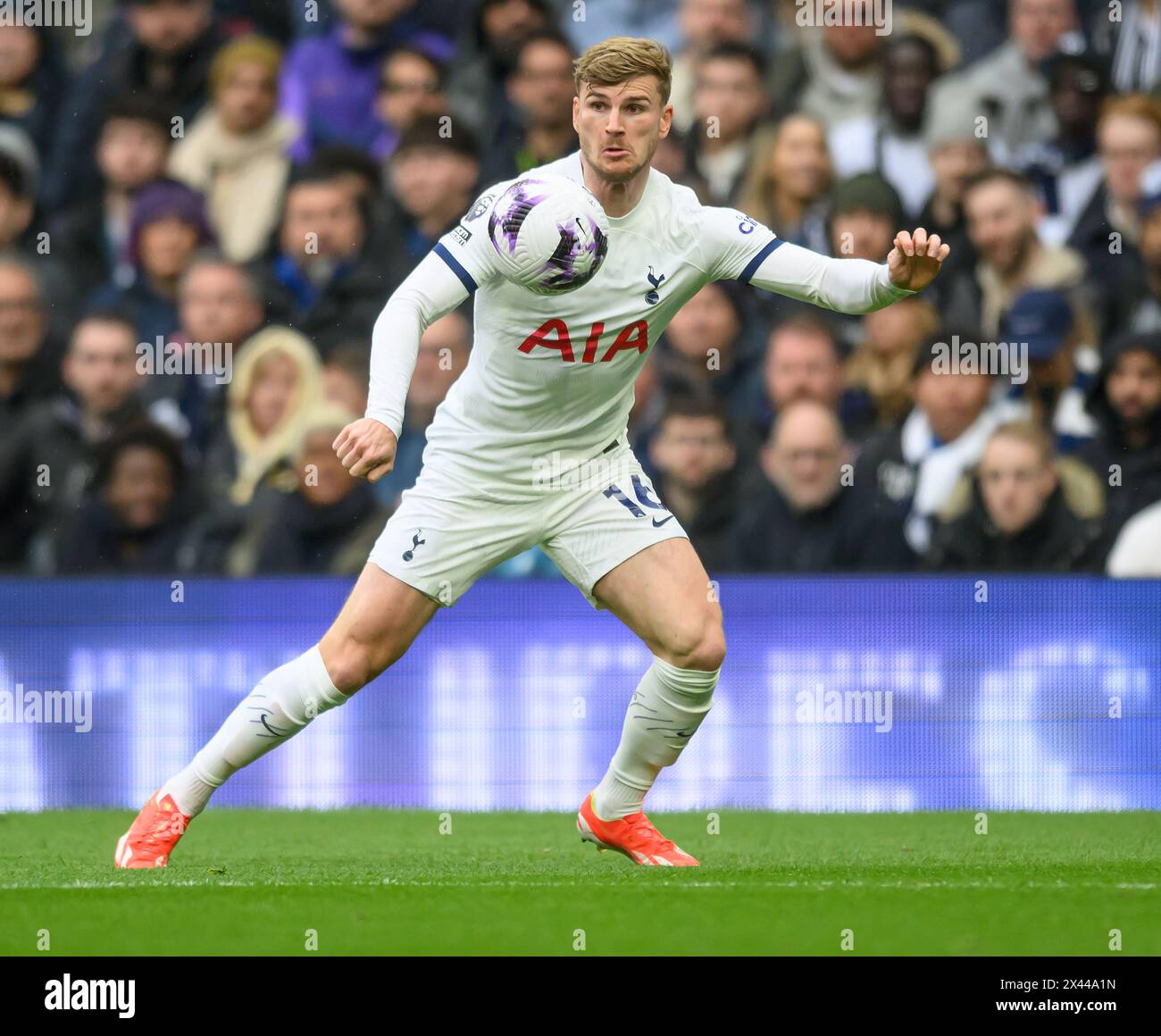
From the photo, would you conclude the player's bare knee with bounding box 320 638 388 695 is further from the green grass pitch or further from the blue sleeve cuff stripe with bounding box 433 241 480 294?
the blue sleeve cuff stripe with bounding box 433 241 480 294

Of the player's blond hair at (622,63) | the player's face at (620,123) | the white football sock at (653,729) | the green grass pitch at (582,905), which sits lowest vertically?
the green grass pitch at (582,905)

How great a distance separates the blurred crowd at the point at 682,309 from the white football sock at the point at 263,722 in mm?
3125

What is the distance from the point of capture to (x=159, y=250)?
9.95m

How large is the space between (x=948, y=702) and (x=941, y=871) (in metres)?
2.87

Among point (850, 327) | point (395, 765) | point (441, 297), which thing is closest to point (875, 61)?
point (850, 327)

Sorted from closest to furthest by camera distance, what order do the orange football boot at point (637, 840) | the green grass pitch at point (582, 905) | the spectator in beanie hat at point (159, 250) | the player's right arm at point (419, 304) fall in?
the green grass pitch at point (582, 905) < the player's right arm at point (419, 304) < the orange football boot at point (637, 840) < the spectator in beanie hat at point (159, 250)

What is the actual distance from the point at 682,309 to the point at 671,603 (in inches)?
149

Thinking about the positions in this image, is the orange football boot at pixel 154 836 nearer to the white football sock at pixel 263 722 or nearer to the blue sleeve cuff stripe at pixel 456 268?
the white football sock at pixel 263 722

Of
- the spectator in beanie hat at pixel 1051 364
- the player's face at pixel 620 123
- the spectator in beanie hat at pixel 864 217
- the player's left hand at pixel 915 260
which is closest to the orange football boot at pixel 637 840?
the player's left hand at pixel 915 260

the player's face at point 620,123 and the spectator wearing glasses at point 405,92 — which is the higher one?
the spectator wearing glasses at point 405,92

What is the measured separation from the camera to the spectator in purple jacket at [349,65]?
400 inches

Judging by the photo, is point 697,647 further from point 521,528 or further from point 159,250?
point 159,250

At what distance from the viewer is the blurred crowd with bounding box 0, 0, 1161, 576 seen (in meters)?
9.16

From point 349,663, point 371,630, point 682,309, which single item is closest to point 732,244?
point 371,630
